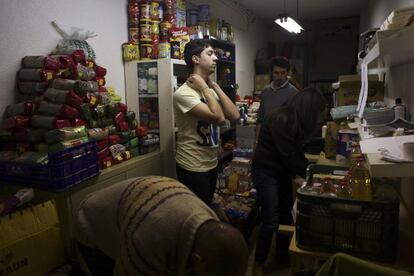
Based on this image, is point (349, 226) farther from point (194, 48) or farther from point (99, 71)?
point (99, 71)

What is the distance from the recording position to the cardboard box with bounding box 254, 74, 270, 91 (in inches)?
229

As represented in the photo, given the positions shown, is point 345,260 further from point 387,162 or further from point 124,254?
point 124,254

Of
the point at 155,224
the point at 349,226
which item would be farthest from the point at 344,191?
the point at 155,224

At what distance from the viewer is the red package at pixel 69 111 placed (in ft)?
5.99

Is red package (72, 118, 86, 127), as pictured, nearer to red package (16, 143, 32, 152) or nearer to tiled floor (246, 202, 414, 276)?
red package (16, 143, 32, 152)

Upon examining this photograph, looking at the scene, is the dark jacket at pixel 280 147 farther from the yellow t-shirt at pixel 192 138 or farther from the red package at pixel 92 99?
the red package at pixel 92 99

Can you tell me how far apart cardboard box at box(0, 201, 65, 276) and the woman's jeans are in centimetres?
127

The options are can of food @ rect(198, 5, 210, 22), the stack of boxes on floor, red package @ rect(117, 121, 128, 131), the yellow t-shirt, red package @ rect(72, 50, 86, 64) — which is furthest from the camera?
can of food @ rect(198, 5, 210, 22)

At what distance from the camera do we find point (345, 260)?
3.41 ft

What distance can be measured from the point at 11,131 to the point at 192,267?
1414mm

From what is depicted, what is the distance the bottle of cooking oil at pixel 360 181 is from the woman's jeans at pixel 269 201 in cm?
84

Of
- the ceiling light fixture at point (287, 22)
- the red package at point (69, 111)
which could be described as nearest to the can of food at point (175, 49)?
the red package at point (69, 111)

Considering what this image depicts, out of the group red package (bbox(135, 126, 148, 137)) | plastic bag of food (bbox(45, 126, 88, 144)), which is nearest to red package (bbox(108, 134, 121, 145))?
red package (bbox(135, 126, 148, 137))

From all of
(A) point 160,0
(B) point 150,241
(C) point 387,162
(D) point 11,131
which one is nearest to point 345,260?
(C) point 387,162
